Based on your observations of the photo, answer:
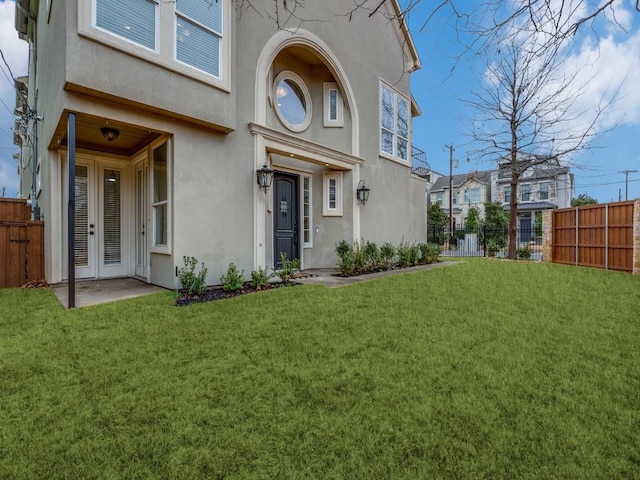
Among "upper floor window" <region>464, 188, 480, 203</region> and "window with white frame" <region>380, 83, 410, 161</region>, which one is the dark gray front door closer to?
"window with white frame" <region>380, 83, 410, 161</region>

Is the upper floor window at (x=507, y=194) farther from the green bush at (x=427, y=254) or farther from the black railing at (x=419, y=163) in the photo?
the green bush at (x=427, y=254)

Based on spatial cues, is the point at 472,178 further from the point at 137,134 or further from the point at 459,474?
the point at 459,474

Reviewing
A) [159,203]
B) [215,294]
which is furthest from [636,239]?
[159,203]

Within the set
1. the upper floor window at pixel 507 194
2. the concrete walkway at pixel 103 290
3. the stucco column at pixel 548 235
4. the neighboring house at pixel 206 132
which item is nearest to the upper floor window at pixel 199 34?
the neighboring house at pixel 206 132

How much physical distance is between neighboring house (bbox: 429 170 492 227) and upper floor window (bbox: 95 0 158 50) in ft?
94.5

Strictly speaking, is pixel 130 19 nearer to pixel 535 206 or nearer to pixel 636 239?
pixel 636 239

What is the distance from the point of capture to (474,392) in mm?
2611

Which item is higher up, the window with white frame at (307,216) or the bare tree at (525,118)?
the bare tree at (525,118)

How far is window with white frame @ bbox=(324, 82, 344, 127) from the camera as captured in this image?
9.09m

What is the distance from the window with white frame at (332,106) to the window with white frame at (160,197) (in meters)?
4.52

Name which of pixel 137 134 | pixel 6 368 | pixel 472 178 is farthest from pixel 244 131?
pixel 472 178

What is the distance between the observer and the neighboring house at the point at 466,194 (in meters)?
30.8

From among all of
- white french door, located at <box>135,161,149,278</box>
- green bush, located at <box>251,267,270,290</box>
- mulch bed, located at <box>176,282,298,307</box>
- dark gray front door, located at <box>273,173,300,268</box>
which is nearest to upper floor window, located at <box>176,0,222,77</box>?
white french door, located at <box>135,161,149,278</box>

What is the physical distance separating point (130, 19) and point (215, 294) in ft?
13.9
